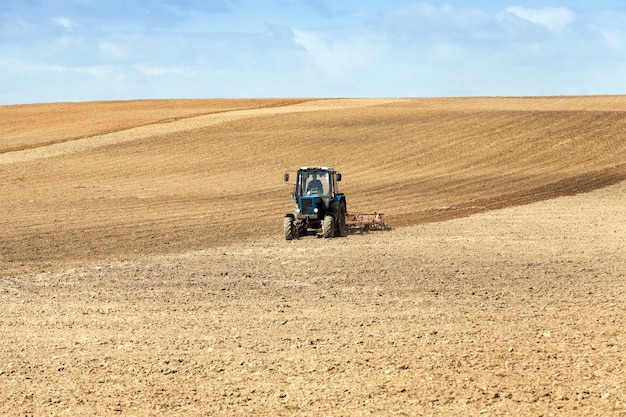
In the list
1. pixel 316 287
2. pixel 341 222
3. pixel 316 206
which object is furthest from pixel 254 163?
pixel 316 287

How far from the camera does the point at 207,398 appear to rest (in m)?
10.9

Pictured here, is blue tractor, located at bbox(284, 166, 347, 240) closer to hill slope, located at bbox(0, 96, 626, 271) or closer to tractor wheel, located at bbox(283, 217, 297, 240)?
tractor wheel, located at bbox(283, 217, 297, 240)

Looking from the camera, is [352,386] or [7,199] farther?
[7,199]

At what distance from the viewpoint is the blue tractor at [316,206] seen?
26188 mm

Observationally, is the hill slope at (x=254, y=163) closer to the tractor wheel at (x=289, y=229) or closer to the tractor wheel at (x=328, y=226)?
the tractor wheel at (x=289, y=229)

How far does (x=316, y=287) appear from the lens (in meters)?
18.1

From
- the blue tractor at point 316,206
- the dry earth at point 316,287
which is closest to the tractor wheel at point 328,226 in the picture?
the blue tractor at point 316,206

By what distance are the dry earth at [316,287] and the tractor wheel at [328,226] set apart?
0.46m

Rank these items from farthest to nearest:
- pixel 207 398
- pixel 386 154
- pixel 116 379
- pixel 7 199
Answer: pixel 386 154
pixel 7 199
pixel 116 379
pixel 207 398

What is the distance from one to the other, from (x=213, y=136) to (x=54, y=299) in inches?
1566

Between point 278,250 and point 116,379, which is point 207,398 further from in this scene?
point 278,250

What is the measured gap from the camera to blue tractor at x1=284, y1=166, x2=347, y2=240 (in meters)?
26.2

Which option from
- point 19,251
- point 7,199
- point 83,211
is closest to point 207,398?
point 19,251

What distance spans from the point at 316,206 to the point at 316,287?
841 centimetres
